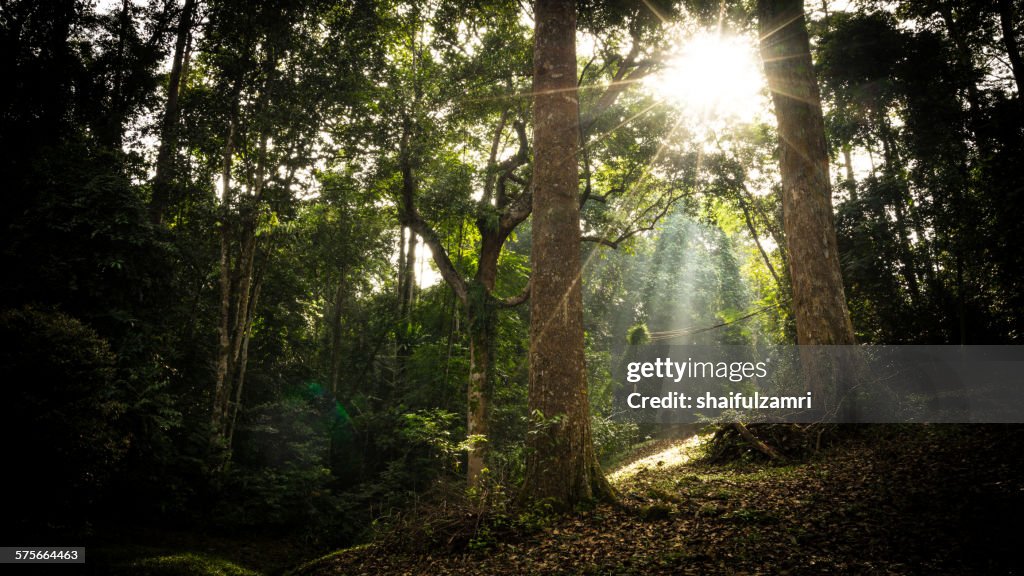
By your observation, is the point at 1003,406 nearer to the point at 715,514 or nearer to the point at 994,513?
the point at 994,513

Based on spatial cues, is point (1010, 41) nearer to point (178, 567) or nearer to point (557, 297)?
point (557, 297)

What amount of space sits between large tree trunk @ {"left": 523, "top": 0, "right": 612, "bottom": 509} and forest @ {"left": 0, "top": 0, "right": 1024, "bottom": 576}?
42 millimetres

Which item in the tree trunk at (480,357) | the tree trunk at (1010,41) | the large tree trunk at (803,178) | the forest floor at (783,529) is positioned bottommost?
the forest floor at (783,529)

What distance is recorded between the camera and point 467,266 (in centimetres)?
1650

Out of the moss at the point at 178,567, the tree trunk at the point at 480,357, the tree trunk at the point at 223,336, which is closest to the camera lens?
the moss at the point at 178,567

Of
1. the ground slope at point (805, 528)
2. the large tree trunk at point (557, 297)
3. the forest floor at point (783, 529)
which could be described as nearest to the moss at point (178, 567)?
the forest floor at point (783, 529)

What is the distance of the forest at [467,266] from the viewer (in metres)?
5.16

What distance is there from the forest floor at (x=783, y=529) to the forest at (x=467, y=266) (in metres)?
0.04

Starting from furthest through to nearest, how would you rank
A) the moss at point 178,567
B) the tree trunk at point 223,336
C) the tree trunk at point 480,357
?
the tree trunk at point 480,357
the tree trunk at point 223,336
the moss at point 178,567

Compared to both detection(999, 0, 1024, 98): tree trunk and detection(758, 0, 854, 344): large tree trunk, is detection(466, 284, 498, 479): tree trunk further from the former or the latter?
detection(999, 0, 1024, 98): tree trunk

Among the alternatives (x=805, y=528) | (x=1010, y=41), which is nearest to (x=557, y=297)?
(x=805, y=528)

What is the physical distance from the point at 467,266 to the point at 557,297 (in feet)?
35.4

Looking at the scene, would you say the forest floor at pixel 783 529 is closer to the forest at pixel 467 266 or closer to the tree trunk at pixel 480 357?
the forest at pixel 467 266

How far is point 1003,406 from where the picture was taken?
292 inches
